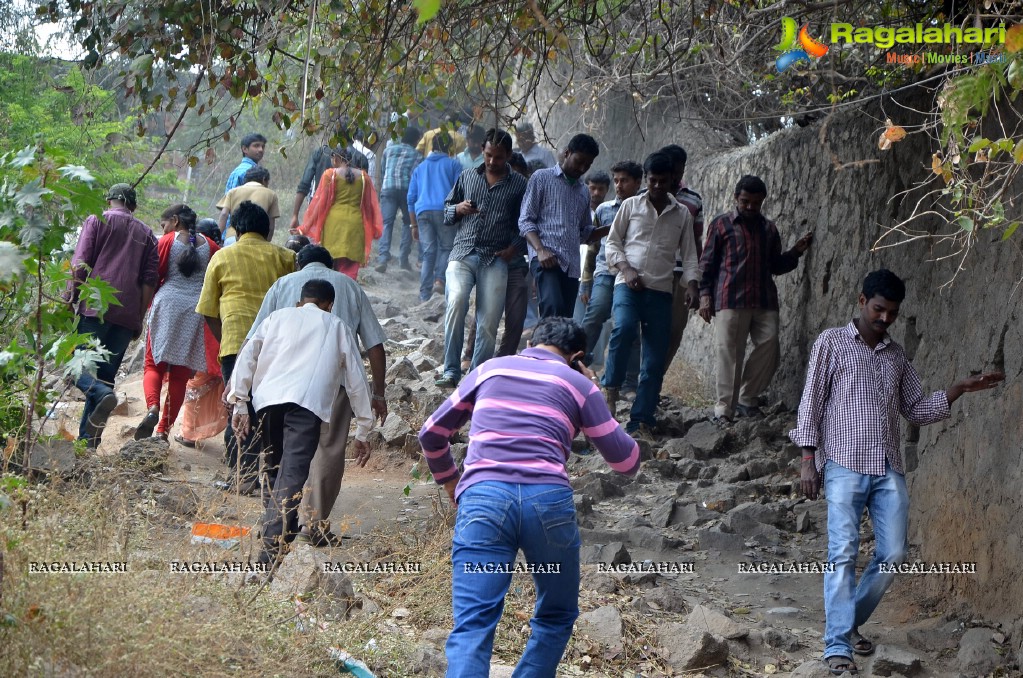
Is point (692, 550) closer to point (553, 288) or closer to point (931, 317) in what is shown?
point (931, 317)

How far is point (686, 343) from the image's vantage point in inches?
443

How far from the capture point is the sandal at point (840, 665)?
4.71 m

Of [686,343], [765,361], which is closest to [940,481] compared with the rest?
[765,361]

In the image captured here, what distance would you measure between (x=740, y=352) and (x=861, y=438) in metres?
3.51

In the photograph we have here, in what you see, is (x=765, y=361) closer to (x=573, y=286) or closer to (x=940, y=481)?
(x=573, y=286)

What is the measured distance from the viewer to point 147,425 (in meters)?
8.05

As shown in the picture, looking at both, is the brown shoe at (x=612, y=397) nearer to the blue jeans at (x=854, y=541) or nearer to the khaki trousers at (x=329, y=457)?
the khaki trousers at (x=329, y=457)

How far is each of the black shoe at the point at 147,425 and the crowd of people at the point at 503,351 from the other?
0.06 meters

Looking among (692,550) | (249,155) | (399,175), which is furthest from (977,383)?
(399,175)

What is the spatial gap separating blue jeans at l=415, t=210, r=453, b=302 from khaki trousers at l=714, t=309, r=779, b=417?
541cm

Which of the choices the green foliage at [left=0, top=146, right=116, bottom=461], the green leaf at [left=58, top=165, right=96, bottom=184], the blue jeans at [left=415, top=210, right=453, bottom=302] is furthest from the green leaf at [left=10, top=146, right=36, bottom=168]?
the blue jeans at [left=415, top=210, right=453, bottom=302]

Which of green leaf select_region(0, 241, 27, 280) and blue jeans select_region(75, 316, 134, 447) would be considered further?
blue jeans select_region(75, 316, 134, 447)

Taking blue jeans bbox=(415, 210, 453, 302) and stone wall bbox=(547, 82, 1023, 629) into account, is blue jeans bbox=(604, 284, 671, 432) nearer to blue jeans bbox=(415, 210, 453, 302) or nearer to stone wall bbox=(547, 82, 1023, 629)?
stone wall bbox=(547, 82, 1023, 629)

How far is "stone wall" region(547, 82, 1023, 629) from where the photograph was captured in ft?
17.2
